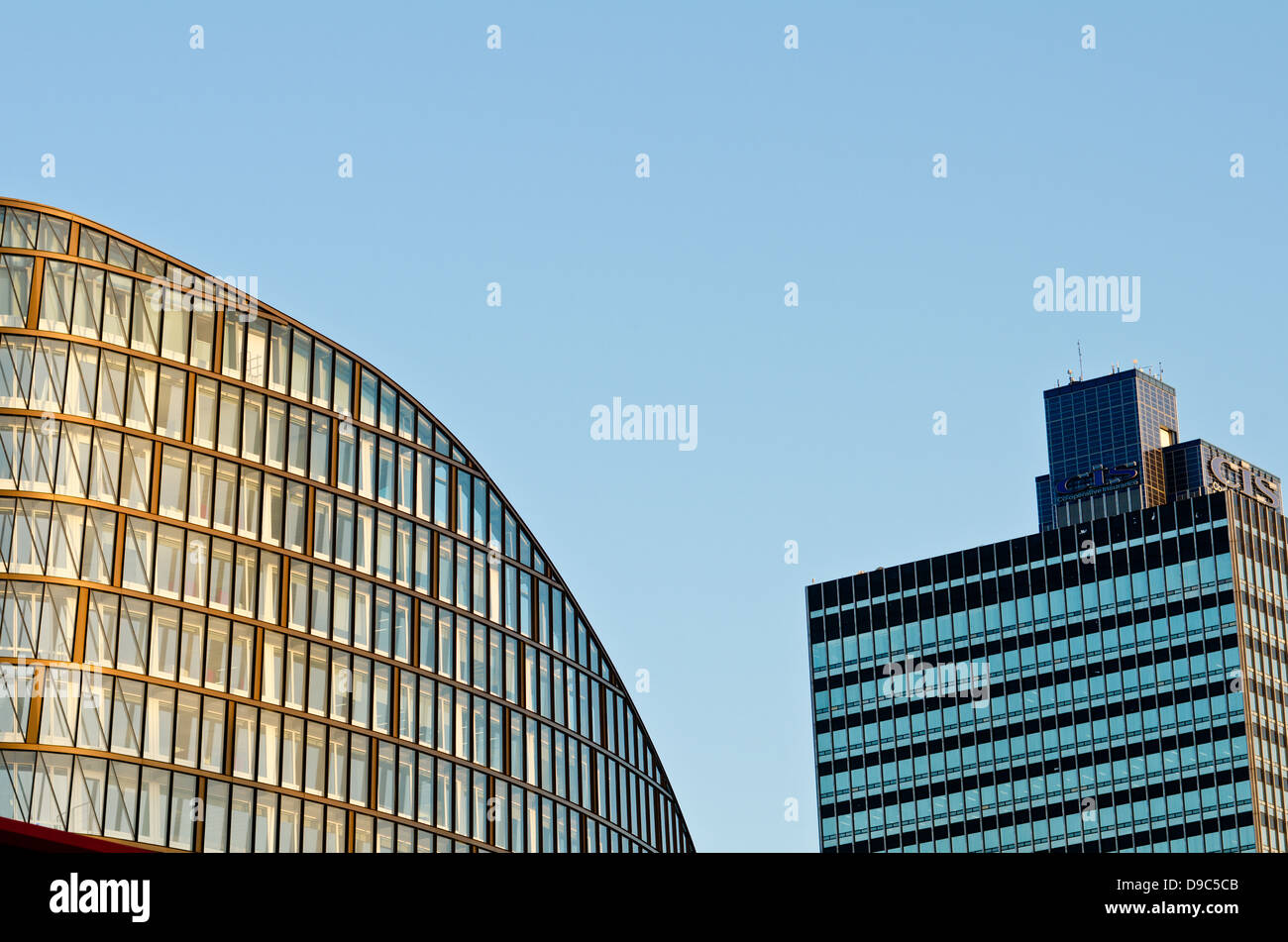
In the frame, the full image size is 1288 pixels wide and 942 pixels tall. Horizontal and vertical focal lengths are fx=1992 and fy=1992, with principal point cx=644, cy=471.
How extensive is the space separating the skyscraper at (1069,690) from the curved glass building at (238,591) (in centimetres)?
7268

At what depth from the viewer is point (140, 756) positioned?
8175 centimetres

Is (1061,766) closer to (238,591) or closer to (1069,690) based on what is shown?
(1069,690)

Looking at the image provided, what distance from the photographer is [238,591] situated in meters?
88.6

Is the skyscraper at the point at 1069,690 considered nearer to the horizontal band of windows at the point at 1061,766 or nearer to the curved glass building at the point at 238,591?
the horizontal band of windows at the point at 1061,766

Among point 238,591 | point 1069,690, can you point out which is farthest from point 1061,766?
point 238,591

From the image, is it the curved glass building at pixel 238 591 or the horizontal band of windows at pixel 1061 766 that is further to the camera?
the horizontal band of windows at pixel 1061 766

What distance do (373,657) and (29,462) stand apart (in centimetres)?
1986

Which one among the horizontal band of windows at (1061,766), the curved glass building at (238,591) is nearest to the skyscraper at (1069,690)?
the horizontal band of windows at (1061,766)

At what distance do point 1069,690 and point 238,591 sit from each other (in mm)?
100612

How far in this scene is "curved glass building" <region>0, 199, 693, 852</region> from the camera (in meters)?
81.2

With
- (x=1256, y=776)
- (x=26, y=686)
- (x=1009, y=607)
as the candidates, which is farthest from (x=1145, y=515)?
(x=26, y=686)

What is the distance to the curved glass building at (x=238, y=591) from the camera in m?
81.2
